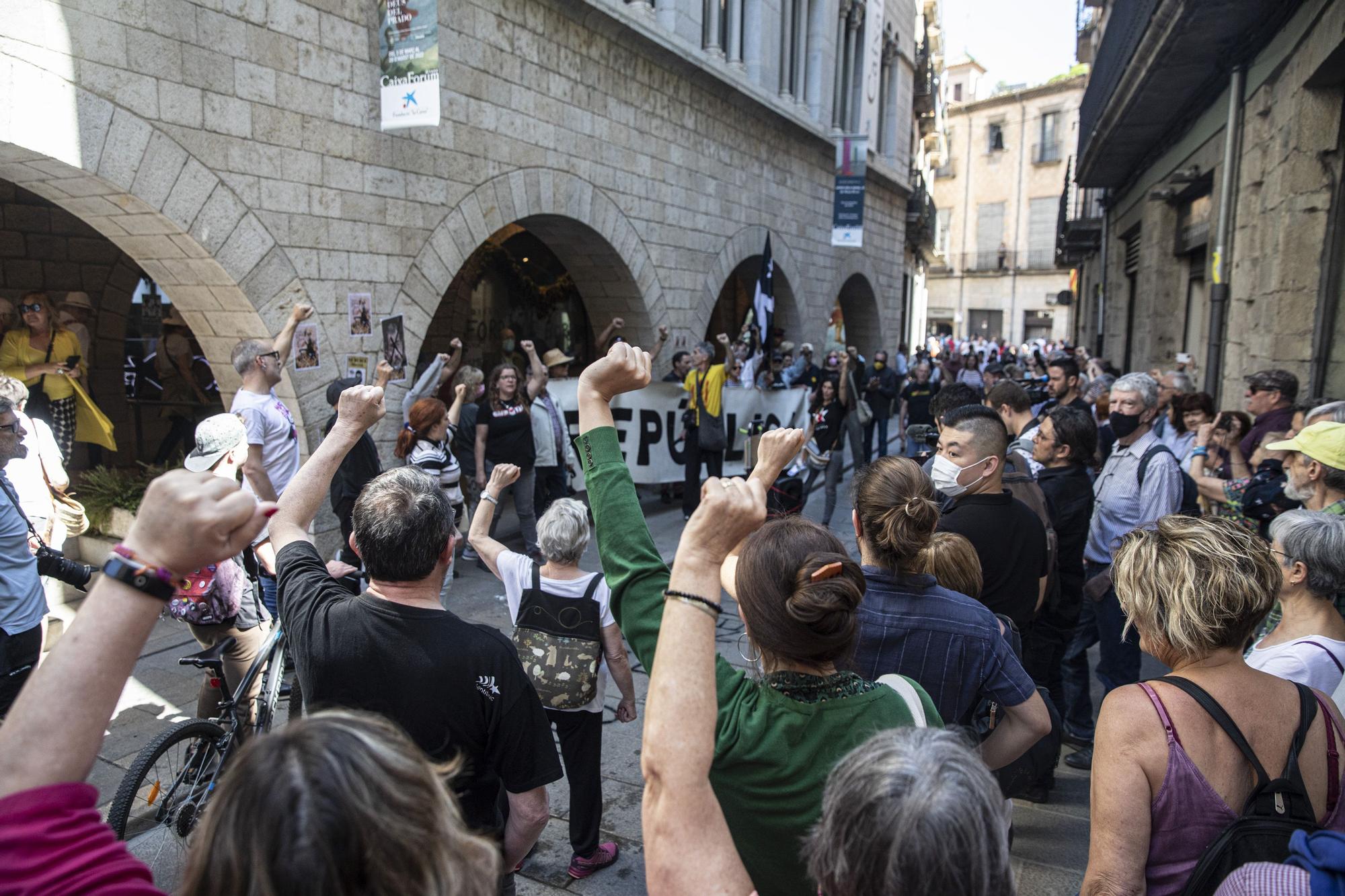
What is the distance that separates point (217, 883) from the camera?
93 cm

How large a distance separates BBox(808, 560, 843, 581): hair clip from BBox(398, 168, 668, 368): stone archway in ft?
21.4

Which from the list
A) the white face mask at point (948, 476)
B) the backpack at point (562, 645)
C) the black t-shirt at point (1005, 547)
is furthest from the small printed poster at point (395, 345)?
the black t-shirt at point (1005, 547)

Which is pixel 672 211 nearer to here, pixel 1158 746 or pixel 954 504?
pixel 954 504

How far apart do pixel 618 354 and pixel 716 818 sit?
911mm

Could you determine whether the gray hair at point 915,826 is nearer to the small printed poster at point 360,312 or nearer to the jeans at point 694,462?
the small printed poster at point 360,312

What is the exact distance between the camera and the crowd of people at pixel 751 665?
1.02 m

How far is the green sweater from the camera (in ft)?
4.99

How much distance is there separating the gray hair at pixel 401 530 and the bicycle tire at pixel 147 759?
1.53 metres

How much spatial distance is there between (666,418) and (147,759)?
6.79m

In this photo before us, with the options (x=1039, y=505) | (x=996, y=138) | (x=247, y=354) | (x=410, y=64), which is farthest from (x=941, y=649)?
(x=996, y=138)

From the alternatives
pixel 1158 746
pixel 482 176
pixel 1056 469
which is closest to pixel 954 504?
pixel 1056 469

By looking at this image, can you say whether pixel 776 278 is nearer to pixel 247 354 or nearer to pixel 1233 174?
pixel 1233 174

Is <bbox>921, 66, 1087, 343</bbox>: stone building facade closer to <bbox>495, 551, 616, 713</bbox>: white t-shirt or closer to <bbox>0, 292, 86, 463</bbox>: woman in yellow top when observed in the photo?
<bbox>0, 292, 86, 463</bbox>: woman in yellow top

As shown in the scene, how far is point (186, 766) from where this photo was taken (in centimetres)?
319
